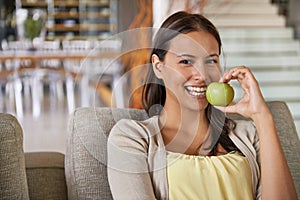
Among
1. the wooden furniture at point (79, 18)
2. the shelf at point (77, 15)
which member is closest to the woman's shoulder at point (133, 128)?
the wooden furniture at point (79, 18)

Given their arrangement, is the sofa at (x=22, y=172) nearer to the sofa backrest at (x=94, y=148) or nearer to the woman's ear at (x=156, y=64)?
the sofa backrest at (x=94, y=148)

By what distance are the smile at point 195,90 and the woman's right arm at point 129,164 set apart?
0.51 feet

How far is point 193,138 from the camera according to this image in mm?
1455

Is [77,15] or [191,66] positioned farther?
[77,15]

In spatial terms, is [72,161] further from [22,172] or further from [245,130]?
[245,130]

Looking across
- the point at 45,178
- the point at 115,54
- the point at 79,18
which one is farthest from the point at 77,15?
the point at 45,178

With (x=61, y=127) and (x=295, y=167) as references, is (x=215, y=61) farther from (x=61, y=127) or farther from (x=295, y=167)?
(x=61, y=127)

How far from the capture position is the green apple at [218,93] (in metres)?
1.33

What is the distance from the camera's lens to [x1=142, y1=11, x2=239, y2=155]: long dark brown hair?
1390 millimetres

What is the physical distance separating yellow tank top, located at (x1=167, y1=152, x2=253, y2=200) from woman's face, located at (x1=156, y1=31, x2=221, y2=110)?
155 mm

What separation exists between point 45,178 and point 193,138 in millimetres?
414

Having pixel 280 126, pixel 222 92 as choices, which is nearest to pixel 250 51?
pixel 280 126

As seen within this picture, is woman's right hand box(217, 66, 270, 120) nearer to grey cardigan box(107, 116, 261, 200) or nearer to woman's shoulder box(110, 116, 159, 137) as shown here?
grey cardigan box(107, 116, 261, 200)

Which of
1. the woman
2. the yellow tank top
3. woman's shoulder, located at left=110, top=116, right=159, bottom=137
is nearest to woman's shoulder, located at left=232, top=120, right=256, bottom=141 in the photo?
the woman
